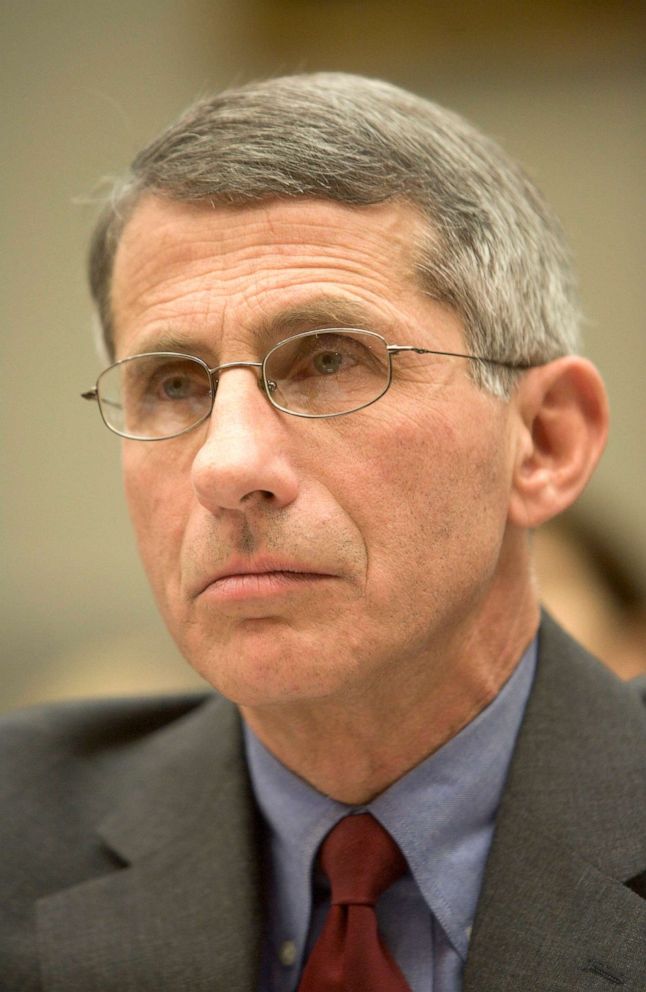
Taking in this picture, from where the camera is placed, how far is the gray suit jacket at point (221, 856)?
1.60 meters

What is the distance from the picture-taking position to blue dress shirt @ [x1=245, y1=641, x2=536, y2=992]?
5.54 feet

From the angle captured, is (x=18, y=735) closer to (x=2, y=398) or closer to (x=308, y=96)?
(x=308, y=96)

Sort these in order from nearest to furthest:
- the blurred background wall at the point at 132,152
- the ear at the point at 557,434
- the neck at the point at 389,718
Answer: the neck at the point at 389,718 < the ear at the point at 557,434 < the blurred background wall at the point at 132,152

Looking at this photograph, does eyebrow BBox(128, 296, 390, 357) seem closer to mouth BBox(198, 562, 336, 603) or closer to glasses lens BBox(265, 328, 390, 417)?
glasses lens BBox(265, 328, 390, 417)

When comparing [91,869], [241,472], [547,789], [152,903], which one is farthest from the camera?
[91,869]

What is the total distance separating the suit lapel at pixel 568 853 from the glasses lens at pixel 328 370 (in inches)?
24.1

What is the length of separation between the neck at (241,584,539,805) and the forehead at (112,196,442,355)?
1.86 ft

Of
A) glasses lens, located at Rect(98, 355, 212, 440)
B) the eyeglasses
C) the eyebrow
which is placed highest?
the eyebrow

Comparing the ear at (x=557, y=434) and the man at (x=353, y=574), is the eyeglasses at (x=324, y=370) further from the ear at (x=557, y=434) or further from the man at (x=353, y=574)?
the ear at (x=557, y=434)

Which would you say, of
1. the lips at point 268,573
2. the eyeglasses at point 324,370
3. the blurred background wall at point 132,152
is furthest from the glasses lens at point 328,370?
the blurred background wall at point 132,152

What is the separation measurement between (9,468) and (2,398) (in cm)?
34

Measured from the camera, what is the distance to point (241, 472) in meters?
1.56

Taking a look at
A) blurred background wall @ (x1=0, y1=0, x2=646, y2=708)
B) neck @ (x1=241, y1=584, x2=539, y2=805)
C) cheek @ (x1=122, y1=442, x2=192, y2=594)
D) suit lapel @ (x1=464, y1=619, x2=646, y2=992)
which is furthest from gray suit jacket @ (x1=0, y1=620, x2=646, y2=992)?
blurred background wall @ (x1=0, y1=0, x2=646, y2=708)

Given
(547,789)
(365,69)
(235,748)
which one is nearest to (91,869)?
(235,748)
